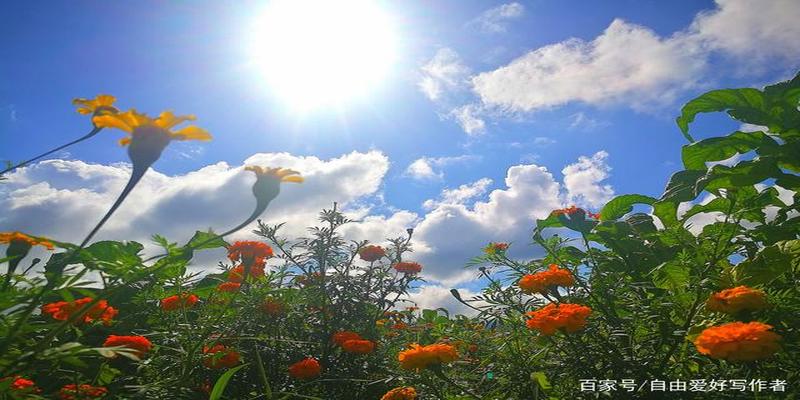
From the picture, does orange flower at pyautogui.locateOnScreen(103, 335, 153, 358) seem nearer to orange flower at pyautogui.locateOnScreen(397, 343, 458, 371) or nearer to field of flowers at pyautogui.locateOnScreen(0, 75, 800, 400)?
field of flowers at pyautogui.locateOnScreen(0, 75, 800, 400)

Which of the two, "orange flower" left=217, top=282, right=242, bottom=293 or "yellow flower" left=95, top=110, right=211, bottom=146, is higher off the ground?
"yellow flower" left=95, top=110, right=211, bottom=146

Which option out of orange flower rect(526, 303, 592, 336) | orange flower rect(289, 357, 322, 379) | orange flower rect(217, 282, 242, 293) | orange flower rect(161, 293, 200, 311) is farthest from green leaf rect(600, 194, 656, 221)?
orange flower rect(161, 293, 200, 311)

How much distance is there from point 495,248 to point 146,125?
1.97 meters

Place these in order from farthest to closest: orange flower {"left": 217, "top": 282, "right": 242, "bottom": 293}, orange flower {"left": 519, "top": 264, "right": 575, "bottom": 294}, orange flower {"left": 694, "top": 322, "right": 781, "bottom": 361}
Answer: orange flower {"left": 217, "top": 282, "right": 242, "bottom": 293} < orange flower {"left": 519, "top": 264, "right": 575, "bottom": 294} < orange flower {"left": 694, "top": 322, "right": 781, "bottom": 361}

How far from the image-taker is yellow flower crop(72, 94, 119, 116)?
123cm

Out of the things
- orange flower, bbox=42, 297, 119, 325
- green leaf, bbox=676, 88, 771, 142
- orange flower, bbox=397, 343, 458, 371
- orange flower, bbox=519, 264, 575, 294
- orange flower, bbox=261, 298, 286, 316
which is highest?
green leaf, bbox=676, 88, 771, 142

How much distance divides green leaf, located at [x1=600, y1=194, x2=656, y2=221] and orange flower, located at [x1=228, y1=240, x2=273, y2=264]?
84.3 inches

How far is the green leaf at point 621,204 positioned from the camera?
126 inches

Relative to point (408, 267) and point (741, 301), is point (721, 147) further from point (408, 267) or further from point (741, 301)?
point (408, 267)

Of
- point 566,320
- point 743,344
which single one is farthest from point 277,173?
point 743,344

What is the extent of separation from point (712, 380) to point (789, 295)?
0.61 meters

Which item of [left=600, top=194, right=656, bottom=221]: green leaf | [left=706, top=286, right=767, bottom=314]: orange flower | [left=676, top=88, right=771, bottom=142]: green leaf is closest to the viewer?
[left=706, top=286, right=767, bottom=314]: orange flower

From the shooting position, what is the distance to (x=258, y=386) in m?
2.32

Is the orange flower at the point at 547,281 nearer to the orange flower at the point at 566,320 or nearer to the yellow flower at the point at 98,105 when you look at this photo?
the orange flower at the point at 566,320
